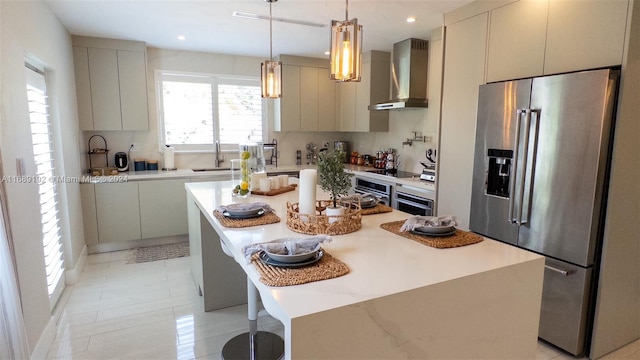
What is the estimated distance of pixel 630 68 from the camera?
199 cm

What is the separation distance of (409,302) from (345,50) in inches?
48.8

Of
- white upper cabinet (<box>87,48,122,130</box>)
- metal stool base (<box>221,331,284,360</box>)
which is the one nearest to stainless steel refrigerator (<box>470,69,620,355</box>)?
metal stool base (<box>221,331,284,360</box>)

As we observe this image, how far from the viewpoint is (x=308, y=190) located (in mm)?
Result: 1921

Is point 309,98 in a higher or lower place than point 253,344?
higher

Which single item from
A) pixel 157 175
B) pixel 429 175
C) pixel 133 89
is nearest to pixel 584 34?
pixel 429 175

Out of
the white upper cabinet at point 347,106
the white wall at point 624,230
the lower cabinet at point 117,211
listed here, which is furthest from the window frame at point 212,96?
the white wall at point 624,230

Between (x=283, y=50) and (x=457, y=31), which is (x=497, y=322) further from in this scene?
(x=283, y=50)

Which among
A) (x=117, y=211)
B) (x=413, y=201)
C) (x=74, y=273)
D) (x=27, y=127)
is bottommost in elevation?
(x=74, y=273)

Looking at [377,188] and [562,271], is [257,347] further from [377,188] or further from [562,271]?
[377,188]

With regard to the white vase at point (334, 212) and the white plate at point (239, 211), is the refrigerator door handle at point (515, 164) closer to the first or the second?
the white vase at point (334, 212)

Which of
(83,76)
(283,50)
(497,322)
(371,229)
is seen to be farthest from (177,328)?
(283,50)

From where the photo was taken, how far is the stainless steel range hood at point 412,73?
4027mm

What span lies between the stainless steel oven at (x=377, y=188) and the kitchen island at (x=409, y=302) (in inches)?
90.4

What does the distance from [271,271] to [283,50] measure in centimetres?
395
